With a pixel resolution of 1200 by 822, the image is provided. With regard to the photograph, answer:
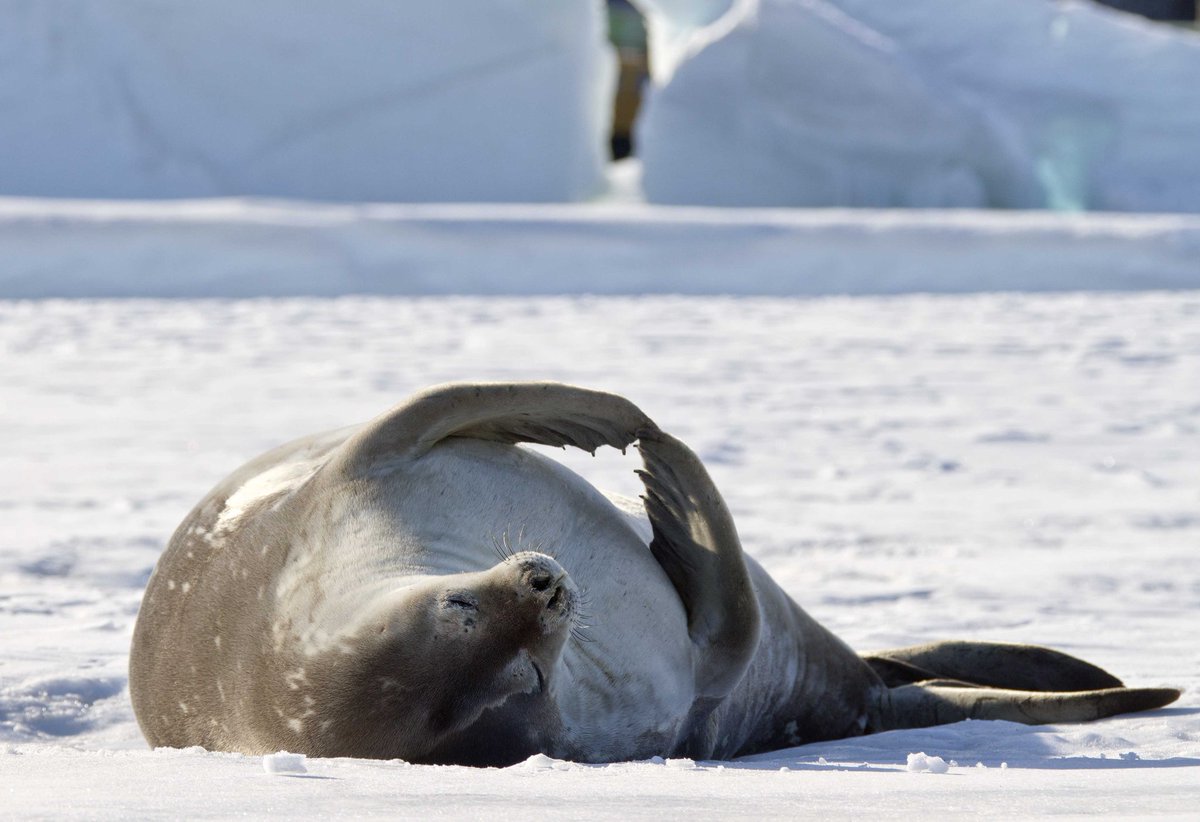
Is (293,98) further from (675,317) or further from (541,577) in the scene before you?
(541,577)

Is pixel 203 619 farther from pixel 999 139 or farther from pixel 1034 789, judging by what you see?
pixel 999 139

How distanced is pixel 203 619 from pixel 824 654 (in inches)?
41.9

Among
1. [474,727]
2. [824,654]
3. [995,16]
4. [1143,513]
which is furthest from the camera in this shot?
[995,16]

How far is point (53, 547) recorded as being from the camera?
3803 mm

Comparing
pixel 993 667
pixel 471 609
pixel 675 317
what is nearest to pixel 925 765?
pixel 471 609

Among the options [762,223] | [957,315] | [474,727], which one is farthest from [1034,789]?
[762,223]

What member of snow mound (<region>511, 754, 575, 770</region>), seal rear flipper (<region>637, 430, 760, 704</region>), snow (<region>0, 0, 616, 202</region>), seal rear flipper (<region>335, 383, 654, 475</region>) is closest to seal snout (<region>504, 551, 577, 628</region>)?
snow mound (<region>511, 754, 575, 770</region>)

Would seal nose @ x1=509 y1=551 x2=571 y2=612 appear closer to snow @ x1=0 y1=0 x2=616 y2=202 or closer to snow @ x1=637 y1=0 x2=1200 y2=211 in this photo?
snow @ x1=637 y1=0 x2=1200 y2=211

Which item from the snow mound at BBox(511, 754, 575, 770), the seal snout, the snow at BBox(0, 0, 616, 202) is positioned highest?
the seal snout

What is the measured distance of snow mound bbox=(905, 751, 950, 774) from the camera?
77.1 inches

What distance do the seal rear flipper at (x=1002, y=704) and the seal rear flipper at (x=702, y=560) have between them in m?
0.51

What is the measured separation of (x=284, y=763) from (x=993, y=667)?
4.86 feet

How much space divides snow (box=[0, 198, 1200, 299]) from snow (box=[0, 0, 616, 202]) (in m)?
2.72

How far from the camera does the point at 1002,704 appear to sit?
261 centimetres
